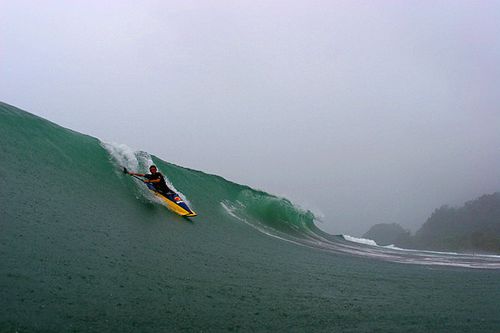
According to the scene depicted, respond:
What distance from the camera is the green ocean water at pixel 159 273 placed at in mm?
5031

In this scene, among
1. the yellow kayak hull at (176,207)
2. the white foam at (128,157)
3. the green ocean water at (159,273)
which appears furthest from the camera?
the white foam at (128,157)

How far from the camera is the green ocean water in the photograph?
5.03 m

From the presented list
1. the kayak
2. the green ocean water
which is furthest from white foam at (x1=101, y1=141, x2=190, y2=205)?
the kayak

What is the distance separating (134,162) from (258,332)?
11429 mm

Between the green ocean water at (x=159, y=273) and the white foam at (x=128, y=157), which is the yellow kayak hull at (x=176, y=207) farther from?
the white foam at (x=128, y=157)

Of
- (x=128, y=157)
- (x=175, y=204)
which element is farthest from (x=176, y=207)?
(x=128, y=157)

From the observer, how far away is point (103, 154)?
579 inches

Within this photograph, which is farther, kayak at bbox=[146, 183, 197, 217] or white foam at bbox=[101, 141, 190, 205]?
white foam at bbox=[101, 141, 190, 205]

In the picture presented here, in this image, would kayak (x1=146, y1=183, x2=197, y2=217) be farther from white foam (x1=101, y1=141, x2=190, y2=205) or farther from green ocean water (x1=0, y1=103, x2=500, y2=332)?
white foam (x1=101, y1=141, x2=190, y2=205)

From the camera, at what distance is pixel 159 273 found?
6.66 metres

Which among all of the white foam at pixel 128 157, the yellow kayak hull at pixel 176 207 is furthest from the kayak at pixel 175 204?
the white foam at pixel 128 157

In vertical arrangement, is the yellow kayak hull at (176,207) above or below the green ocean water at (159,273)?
above

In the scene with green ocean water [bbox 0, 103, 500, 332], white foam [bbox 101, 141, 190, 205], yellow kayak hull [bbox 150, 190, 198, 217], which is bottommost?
green ocean water [bbox 0, 103, 500, 332]

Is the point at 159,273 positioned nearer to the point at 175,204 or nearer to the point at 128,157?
the point at 175,204
